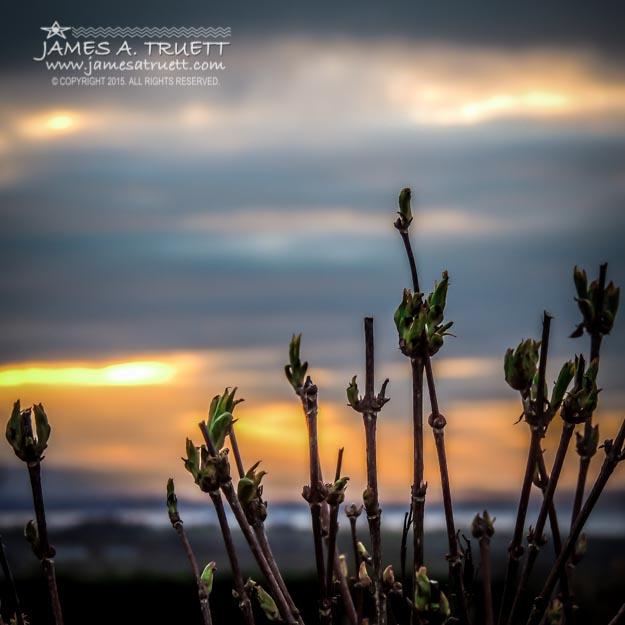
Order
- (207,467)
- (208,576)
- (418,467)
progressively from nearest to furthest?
(207,467)
(418,467)
(208,576)

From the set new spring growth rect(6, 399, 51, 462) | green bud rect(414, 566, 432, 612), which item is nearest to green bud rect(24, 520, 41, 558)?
new spring growth rect(6, 399, 51, 462)

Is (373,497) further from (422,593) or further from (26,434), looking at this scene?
(26,434)

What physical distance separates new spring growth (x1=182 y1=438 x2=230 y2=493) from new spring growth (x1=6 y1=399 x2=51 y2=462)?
1.10ft

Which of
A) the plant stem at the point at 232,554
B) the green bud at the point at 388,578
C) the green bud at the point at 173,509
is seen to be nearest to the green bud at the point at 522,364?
the green bud at the point at 388,578

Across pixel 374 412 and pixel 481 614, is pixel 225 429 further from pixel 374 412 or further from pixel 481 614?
pixel 481 614

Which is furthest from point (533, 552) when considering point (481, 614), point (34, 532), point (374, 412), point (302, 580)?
point (302, 580)

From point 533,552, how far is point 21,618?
3.59ft

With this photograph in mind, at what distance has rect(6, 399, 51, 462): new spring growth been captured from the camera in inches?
72.3

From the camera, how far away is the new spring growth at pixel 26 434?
184 cm

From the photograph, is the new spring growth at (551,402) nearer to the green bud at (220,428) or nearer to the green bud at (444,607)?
the green bud at (444,607)

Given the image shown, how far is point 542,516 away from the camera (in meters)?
1.89

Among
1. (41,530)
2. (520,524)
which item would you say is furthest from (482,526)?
(41,530)

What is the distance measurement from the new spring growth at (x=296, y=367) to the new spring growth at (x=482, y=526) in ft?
1.47

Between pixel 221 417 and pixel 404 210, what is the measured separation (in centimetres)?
58
